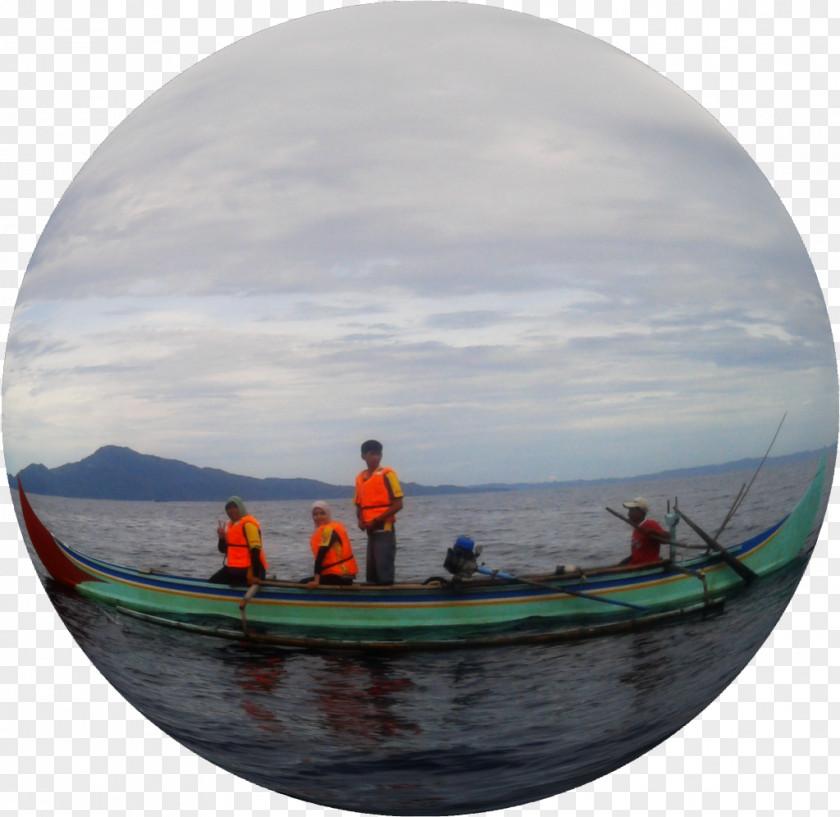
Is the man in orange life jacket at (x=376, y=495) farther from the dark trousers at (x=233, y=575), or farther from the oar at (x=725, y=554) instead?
the oar at (x=725, y=554)

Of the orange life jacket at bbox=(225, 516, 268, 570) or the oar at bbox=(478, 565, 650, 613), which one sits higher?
the orange life jacket at bbox=(225, 516, 268, 570)

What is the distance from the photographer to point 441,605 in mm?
9406

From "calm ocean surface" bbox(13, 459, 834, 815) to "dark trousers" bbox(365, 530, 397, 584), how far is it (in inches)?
2.3

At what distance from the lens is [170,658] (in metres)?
10.2

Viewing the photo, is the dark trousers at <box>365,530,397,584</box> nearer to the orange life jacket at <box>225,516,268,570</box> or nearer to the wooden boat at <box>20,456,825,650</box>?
the wooden boat at <box>20,456,825,650</box>

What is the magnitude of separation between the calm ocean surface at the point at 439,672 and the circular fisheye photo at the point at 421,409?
0.03 meters

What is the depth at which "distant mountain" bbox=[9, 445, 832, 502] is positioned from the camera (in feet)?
30.0

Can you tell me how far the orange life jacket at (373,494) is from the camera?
909 cm

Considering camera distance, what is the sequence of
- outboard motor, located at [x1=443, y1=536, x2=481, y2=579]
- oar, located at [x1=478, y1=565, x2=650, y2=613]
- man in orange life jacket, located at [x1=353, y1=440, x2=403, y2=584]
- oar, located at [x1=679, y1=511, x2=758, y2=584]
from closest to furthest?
man in orange life jacket, located at [x1=353, y1=440, x2=403, y2=584] < outboard motor, located at [x1=443, y1=536, x2=481, y2=579] < oar, located at [x1=478, y1=565, x2=650, y2=613] < oar, located at [x1=679, y1=511, x2=758, y2=584]

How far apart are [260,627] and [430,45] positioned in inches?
163

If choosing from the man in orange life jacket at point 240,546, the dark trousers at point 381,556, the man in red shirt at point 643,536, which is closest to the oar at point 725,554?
the man in red shirt at point 643,536

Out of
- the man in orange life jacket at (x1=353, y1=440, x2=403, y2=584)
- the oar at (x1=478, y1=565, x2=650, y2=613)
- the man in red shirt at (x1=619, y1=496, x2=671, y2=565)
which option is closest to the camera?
the man in orange life jacket at (x1=353, y1=440, x2=403, y2=584)

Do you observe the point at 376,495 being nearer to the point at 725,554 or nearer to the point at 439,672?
the point at 439,672

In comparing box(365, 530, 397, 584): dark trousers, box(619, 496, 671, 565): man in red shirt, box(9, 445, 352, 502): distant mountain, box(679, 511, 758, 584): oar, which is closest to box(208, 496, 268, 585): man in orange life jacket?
box(9, 445, 352, 502): distant mountain
